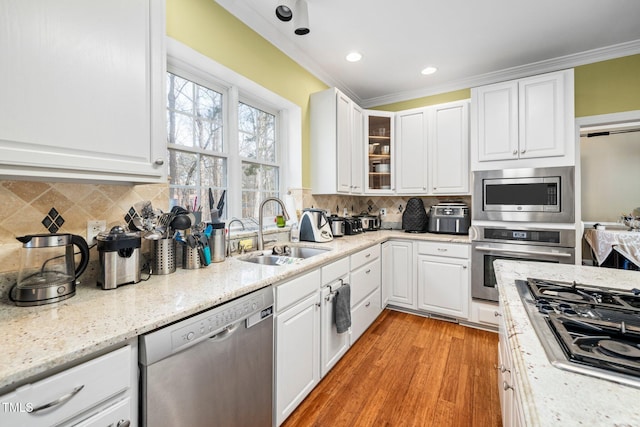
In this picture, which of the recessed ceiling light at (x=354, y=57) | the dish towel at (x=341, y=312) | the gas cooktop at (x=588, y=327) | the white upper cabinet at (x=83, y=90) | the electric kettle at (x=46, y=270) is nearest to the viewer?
the gas cooktop at (x=588, y=327)

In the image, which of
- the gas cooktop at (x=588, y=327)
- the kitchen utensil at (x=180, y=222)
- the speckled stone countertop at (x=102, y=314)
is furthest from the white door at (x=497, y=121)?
the kitchen utensil at (x=180, y=222)

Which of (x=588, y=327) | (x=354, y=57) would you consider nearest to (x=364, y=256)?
(x=588, y=327)

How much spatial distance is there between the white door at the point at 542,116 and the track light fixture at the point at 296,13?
2.08 metres

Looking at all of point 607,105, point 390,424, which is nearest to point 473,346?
point 390,424

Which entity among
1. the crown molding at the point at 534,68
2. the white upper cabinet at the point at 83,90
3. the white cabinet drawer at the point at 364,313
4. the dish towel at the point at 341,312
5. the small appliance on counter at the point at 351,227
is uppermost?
the crown molding at the point at 534,68

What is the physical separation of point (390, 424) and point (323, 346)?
557 millimetres

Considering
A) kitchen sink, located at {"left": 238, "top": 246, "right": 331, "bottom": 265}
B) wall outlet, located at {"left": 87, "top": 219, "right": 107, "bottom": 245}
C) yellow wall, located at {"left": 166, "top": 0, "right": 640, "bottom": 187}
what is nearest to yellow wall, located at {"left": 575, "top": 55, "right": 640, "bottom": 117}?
yellow wall, located at {"left": 166, "top": 0, "right": 640, "bottom": 187}

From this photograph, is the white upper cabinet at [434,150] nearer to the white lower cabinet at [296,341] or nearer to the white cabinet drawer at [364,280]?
the white cabinet drawer at [364,280]

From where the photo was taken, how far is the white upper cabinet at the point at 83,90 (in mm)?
828

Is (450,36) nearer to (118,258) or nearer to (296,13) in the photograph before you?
(296,13)

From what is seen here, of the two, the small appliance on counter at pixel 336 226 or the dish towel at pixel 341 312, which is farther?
the small appliance on counter at pixel 336 226

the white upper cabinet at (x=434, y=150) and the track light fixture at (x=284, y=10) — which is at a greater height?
the track light fixture at (x=284, y=10)

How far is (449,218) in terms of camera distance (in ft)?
10.0

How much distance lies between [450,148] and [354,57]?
1.40 m
